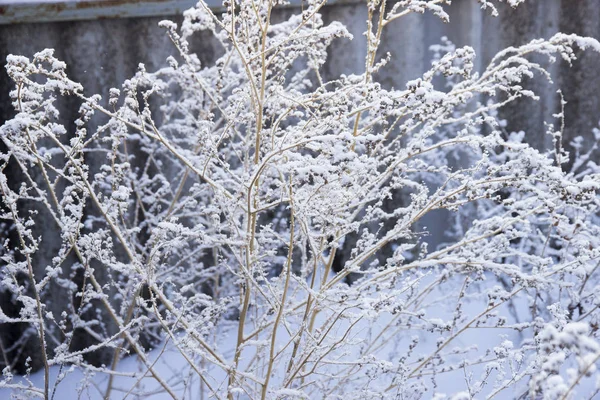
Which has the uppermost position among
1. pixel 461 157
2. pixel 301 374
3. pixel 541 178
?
pixel 541 178

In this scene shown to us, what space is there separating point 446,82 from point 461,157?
25.8 inches

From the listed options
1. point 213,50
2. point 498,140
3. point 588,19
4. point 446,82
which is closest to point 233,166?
point 213,50

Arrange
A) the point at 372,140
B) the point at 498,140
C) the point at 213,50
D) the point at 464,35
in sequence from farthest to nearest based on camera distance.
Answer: the point at 464,35, the point at 213,50, the point at 498,140, the point at 372,140

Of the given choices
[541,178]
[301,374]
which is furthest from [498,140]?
[301,374]

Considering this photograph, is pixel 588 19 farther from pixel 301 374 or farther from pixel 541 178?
pixel 301 374

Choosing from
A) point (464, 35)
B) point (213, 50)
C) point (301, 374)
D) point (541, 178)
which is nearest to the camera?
point (541, 178)

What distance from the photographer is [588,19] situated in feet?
17.5

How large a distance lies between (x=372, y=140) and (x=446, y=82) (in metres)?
3.65

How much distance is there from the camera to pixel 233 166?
15.9 feet

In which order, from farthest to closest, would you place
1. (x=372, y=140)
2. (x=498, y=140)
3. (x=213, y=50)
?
(x=213, y=50) < (x=498, y=140) < (x=372, y=140)

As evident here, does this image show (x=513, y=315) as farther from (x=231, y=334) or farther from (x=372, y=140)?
(x=372, y=140)

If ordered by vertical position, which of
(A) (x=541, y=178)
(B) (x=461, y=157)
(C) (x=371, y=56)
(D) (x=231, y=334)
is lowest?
(D) (x=231, y=334)

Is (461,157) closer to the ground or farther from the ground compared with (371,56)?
closer to the ground

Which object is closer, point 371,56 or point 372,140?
point 372,140
